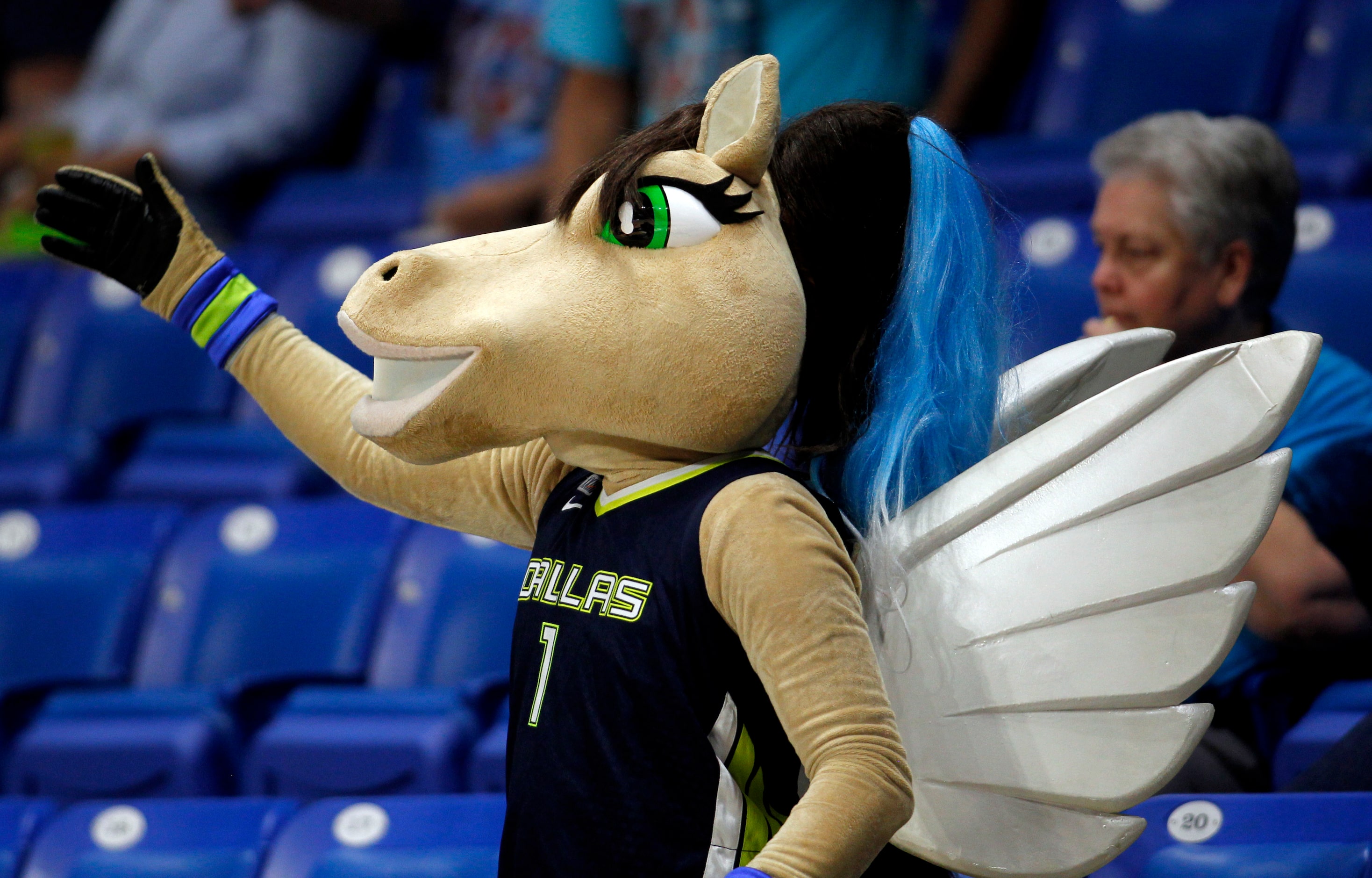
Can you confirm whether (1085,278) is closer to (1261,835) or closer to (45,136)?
(1261,835)

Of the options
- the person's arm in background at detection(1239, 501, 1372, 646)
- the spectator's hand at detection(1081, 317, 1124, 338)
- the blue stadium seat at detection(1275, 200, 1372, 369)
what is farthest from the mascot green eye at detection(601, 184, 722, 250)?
the blue stadium seat at detection(1275, 200, 1372, 369)

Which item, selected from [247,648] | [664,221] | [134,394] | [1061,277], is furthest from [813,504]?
[134,394]

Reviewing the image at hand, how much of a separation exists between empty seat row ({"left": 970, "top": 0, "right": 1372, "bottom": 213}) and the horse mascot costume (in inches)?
50.9

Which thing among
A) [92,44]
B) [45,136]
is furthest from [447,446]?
[92,44]

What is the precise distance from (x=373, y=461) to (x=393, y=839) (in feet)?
1.51

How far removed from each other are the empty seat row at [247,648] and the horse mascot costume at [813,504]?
827mm

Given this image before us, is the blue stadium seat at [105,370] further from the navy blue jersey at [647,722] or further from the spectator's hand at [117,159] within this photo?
the navy blue jersey at [647,722]

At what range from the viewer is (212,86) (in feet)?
11.0

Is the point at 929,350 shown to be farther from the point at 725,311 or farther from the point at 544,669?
the point at 544,669

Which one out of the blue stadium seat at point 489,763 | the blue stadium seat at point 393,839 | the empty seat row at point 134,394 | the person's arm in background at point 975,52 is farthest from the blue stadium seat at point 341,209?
the blue stadium seat at point 393,839

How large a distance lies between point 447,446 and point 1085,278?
131cm

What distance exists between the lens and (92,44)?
3.68 m

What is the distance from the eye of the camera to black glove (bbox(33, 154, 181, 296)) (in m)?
1.22

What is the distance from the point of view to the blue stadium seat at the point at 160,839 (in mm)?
1514
